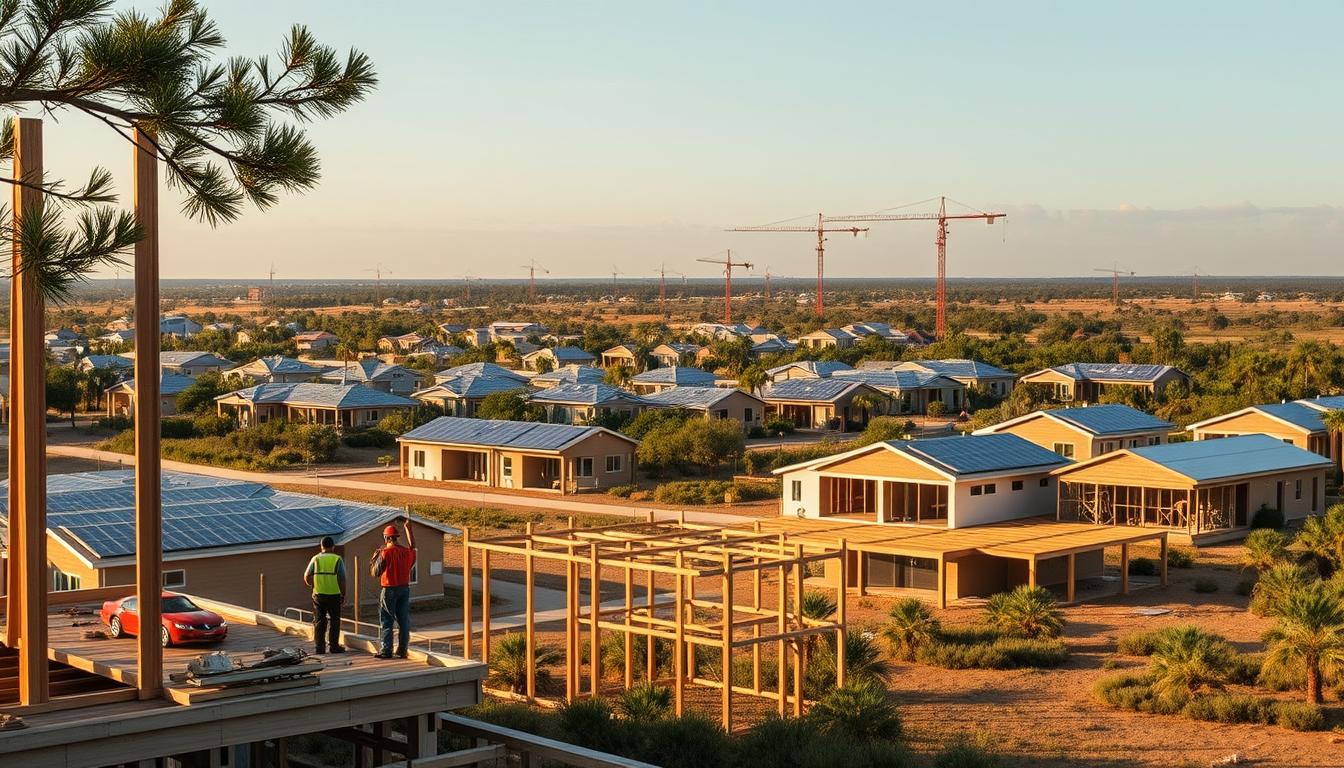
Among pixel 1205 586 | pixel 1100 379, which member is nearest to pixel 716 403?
pixel 1100 379

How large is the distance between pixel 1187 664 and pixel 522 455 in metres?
35.6

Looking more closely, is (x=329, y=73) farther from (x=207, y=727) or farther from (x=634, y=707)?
(x=634, y=707)

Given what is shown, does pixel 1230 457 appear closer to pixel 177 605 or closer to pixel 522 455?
pixel 522 455

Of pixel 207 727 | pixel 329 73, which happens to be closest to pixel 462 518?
pixel 207 727

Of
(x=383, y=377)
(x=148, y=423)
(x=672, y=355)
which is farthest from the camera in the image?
(x=672, y=355)

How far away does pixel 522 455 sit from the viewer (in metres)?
58.5

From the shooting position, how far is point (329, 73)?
12.5 metres

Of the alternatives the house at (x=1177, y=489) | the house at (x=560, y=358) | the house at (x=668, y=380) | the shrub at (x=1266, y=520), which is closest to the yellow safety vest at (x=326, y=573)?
the house at (x=1177, y=489)

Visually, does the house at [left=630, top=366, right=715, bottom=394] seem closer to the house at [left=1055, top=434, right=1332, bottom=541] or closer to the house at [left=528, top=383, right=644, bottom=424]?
the house at [left=528, top=383, right=644, bottom=424]

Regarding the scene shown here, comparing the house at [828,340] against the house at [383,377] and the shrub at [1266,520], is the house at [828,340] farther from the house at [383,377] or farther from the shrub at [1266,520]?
the shrub at [1266,520]

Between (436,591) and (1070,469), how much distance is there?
18368mm

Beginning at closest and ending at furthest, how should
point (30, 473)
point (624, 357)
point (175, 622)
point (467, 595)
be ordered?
point (30, 473) < point (175, 622) < point (467, 595) < point (624, 357)

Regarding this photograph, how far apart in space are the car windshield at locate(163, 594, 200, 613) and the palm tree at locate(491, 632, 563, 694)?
743 centimetres

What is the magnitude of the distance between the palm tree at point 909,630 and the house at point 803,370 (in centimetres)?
5723
